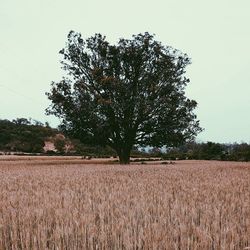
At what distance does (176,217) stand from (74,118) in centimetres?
3189

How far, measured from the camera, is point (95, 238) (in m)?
5.17

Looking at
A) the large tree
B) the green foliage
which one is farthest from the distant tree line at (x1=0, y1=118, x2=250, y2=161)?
the large tree

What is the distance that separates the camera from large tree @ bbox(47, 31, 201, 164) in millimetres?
37188

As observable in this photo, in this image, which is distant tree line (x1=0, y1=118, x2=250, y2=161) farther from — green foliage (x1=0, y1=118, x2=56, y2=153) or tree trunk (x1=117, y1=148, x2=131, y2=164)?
tree trunk (x1=117, y1=148, x2=131, y2=164)

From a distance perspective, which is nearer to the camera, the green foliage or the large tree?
the large tree

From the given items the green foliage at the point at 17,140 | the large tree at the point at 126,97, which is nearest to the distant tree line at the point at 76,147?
the green foliage at the point at 17,140

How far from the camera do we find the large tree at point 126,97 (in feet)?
122

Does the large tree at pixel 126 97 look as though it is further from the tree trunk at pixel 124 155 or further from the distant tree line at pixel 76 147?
the distant tree line at pixel 76 147

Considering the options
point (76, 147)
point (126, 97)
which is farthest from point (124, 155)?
point (76, 147)

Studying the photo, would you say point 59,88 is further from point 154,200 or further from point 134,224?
point 134,224

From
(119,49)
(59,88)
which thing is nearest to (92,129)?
(59,88)

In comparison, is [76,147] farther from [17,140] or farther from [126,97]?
[126,97]

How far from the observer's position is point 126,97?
37.2 metres

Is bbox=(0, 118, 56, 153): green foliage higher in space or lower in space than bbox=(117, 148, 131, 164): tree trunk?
higher
